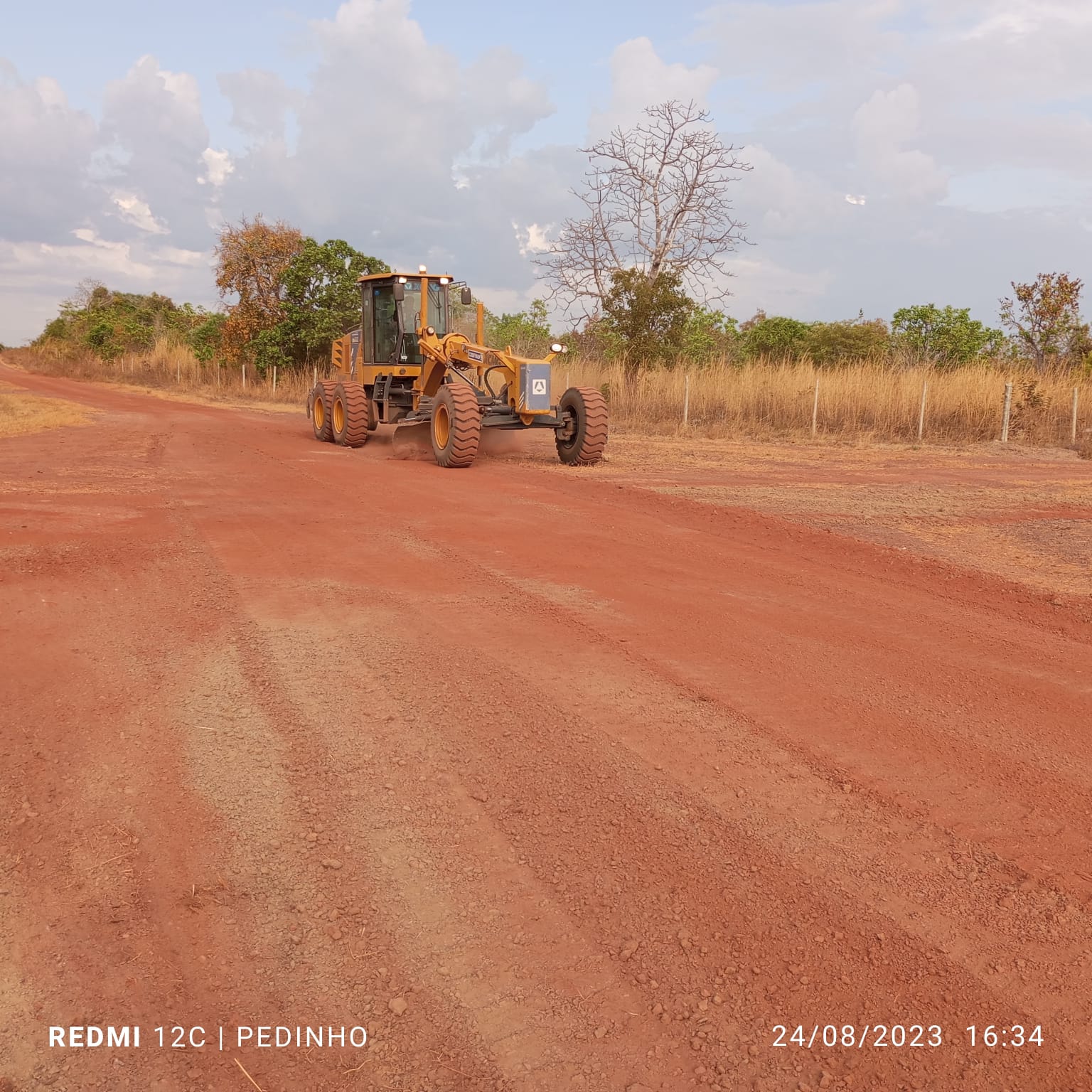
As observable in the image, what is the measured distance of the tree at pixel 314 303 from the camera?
3553 centimetres

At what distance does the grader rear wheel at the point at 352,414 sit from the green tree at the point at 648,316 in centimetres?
1245

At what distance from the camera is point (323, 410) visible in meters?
19.2

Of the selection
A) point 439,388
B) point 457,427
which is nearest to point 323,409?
point 439,388

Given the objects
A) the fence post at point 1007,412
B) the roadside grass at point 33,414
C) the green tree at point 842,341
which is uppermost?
the green tree at point 842,341

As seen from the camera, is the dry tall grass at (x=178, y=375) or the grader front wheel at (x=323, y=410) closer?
the grader front wheel at (x=323, y=410)

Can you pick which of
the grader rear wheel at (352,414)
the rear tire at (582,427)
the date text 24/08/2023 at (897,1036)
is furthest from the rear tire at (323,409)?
the date text 24/08/2023 at (897,1036)

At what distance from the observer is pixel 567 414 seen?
1567cm

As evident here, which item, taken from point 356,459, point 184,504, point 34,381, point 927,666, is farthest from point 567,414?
point 34,381

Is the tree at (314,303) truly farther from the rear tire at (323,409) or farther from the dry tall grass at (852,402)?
the rear tire at (323,409)

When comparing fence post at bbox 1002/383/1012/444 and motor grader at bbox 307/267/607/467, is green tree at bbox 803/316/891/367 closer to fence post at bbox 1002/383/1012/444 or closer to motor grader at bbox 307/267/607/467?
fence post at bbox 1002/383/1012/444

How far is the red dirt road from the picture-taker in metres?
2.70

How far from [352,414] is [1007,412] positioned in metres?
13.8

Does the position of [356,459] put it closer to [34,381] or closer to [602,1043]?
[602,1043]

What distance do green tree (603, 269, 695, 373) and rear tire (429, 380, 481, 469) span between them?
1422 cm
